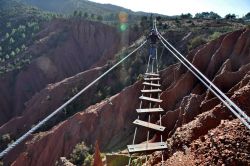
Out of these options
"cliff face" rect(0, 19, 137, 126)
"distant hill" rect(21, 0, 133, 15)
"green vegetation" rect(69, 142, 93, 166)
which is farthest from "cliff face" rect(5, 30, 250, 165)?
"distant hill" rect(21, 0, 133, 15)

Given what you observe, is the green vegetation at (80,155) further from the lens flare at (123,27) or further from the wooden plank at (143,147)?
the lens flare at (123,27)

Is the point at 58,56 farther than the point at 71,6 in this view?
No

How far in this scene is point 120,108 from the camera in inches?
1156

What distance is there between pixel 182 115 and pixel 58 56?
58192 millimetres

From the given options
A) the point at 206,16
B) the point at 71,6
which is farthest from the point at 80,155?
the point at 71,6

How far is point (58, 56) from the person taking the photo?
235ft

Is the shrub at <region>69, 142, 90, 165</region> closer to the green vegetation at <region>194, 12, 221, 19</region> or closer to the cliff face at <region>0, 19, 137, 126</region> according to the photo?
the cliff face at <region>0, 19, 137, 126</region>

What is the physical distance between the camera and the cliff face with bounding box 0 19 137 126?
6469 cm

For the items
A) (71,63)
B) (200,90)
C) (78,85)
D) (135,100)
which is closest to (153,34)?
(135,100)

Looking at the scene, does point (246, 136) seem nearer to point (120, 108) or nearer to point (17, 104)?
point (120, 108)

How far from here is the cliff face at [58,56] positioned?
212ft

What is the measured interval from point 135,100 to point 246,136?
1976 cm

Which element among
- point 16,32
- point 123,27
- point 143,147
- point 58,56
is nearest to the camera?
point 143,147

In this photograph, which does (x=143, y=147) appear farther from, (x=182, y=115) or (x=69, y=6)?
(x=69, y=6)
